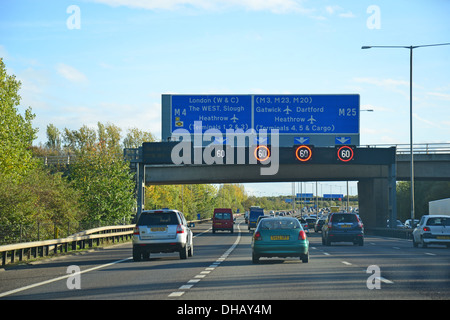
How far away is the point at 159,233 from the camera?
23.8 m

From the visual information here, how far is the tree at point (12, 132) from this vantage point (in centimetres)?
4669

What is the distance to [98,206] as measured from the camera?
50.1m

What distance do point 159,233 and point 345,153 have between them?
77.6 ft

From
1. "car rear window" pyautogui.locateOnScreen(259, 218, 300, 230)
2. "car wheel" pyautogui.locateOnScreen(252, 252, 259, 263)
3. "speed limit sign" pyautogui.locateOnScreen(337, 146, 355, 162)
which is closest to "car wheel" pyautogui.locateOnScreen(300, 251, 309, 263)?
"car rear window" pyautogui.locateOnScreen(259, 218, 300, 230)

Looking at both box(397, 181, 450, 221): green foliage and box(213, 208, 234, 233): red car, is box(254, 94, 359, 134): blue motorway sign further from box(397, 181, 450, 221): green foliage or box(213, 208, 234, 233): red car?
box(397, 181, 450, 221): green foliage

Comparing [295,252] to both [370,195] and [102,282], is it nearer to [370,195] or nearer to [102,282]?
[102,282]

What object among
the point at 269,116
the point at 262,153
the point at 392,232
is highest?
the point at 269,116

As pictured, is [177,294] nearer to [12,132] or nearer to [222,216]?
[12,132]

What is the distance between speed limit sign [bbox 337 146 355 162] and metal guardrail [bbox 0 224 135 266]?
46.1ft

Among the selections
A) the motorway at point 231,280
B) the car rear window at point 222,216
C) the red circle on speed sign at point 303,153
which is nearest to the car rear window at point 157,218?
the motorway at point 231,280

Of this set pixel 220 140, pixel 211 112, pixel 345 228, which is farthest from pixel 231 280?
pixel 211 112

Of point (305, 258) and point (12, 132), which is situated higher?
point (12, 132)
